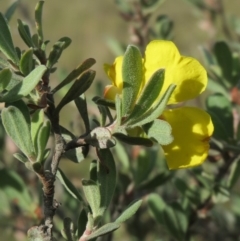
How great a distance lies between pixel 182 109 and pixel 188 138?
0.04 metres

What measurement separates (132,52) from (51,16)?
5.02m

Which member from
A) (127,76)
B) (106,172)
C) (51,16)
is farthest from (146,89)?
(51,16)

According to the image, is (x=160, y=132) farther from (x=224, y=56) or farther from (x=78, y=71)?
(x=224, y=56)

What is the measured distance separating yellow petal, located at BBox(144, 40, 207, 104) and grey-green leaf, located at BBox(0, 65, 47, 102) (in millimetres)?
139

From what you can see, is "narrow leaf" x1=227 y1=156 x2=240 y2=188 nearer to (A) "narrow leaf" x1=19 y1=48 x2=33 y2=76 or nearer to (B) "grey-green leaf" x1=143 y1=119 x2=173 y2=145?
(B) "grey-green leaf" x1=143 y1=119 x2=173 y2=145

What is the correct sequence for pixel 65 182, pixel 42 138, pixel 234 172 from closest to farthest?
1. pixel 42 138
2. pixel 65 182
3. pixel 234 172

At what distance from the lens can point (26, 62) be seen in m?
0.61

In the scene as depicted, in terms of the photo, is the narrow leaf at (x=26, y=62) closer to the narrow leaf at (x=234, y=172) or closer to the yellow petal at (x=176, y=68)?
the yellow petal at (x=176, y=68)

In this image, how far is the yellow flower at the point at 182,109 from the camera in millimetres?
639

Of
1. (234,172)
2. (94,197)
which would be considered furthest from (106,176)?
(234,172)

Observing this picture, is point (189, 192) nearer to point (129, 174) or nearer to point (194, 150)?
point (129, 174)

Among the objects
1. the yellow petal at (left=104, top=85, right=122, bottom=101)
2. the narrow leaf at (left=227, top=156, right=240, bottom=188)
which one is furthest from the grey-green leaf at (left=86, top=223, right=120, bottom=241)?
the narrow leaf at (left=227, top=156, right=240, bottom=188)

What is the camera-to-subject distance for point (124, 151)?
3.70ft

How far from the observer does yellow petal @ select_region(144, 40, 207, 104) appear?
64 centimetres
